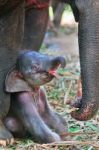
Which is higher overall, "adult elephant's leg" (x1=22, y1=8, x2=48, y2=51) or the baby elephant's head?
"adult elephant's leg" (x1=22, y1=8, x2=48, y2=51)

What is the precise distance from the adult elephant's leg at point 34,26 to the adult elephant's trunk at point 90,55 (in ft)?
5.64

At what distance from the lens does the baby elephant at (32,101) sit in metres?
3.65

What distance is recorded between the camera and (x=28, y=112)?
367cm

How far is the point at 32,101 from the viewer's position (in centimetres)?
374

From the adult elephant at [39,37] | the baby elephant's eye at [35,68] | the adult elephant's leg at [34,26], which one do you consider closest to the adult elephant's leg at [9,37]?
the adult elephant at [39,37]

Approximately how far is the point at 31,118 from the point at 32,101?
0.12m

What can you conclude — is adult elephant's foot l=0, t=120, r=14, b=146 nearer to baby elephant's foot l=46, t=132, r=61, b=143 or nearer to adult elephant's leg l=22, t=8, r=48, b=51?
baby elephant's foot l=46, t=132, r=61, b=143

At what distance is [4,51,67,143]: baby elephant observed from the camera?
365 cm

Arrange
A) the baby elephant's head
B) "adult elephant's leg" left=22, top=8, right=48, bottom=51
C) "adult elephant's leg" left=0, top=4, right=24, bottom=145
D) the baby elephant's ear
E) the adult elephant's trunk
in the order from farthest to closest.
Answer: "adult elephant's leg" left=22, top=8, right=48, bottom=51, "adult elephant's leg" left=0, top=4, right=24, bottom=145, the baby elephant's ear, the baby elephant's head, the adult elephant's trunk

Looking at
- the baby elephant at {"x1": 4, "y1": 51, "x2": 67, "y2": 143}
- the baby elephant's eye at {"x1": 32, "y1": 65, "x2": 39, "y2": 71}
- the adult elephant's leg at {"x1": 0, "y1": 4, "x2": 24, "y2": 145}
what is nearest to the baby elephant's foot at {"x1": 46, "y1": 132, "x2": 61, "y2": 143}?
the baby elephant at {"x1": 4, "y1": 51, "x2": 67, "y2": 143}

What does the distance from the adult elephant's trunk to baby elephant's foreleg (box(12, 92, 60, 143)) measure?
380 mm

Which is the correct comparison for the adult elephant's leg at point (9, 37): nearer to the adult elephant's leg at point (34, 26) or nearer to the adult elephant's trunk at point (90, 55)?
the adult elephant's trunk at point (90, 55)

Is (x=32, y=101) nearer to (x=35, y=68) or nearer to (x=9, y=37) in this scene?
(x=35, y=68)

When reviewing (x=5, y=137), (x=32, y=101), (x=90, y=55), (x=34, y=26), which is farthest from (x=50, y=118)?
(x=34, y=26)
